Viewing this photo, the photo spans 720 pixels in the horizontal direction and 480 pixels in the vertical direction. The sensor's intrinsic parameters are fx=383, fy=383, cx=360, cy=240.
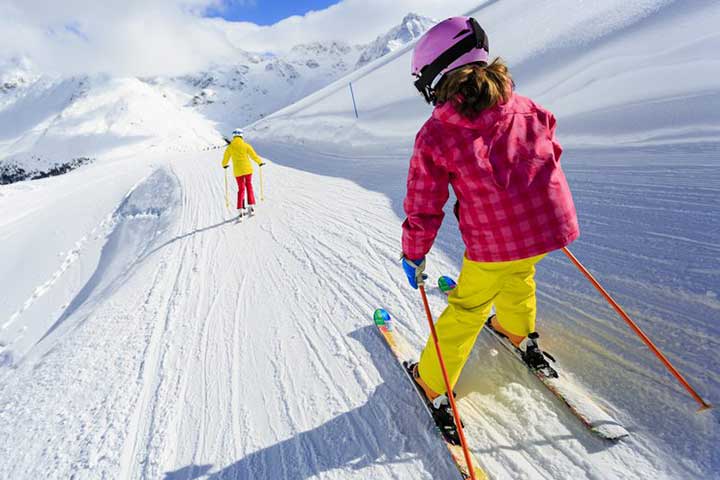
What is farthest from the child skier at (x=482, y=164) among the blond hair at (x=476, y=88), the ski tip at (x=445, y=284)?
the ski tip at (x=445, y=284)

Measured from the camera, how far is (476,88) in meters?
1.60

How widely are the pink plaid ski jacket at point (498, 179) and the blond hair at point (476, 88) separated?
37 millimetres

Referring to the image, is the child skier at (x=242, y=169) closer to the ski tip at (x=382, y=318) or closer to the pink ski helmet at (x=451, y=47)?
the ski tip at (x=382, y=318)

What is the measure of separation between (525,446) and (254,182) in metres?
9.70

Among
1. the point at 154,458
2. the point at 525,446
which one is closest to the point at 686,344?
the point at 525,446

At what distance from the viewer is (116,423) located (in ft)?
9.05

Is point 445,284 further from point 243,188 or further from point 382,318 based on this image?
point 243,188

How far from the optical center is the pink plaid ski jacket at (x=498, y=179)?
168 centimetres

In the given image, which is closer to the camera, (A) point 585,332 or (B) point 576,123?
(A) point 585,332

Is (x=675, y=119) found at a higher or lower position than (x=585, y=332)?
higher

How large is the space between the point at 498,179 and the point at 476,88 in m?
0.40

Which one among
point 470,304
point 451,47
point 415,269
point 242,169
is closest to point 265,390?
point 415,269

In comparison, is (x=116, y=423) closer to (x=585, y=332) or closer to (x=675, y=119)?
(x=585, y=332)

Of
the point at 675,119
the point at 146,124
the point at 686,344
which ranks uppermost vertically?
the point at 146,124
